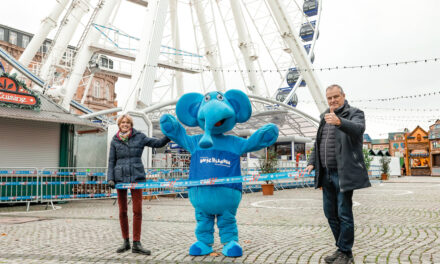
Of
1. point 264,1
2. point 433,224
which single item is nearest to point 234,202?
point 433,224

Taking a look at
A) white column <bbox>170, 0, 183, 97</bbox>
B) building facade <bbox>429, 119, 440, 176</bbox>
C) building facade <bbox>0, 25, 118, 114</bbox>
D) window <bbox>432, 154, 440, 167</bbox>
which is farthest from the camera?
window <bbox>432, 154, 440, 167</bbox>

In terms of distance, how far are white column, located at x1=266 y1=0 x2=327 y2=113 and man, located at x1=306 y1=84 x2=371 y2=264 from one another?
73.1 feet

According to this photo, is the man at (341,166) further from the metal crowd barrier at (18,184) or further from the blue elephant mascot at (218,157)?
the metal crowd barrier at (18,184)

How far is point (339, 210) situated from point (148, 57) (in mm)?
12881

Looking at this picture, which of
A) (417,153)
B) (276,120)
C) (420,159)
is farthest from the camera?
(417,153)

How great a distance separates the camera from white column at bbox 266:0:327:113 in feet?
83.6

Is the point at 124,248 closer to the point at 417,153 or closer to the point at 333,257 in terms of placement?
the point at 333,257

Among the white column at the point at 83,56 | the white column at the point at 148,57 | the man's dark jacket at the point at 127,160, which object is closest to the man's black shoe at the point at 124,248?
the man's dark jacket at the point at 127,160

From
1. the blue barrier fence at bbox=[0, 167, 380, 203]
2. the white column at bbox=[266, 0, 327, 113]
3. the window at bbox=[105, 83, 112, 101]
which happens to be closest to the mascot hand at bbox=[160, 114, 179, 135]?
the blue barrier fence at bbox=[0, 167, 380, 203]

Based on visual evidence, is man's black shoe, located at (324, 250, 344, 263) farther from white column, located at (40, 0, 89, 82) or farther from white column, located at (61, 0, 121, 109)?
white column, located at (40, 0, 89, 82)

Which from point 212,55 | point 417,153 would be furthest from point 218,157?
point 417,153

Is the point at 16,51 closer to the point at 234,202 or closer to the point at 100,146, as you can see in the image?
the point at 100,146

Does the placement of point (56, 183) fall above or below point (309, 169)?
below

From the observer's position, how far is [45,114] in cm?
1120
